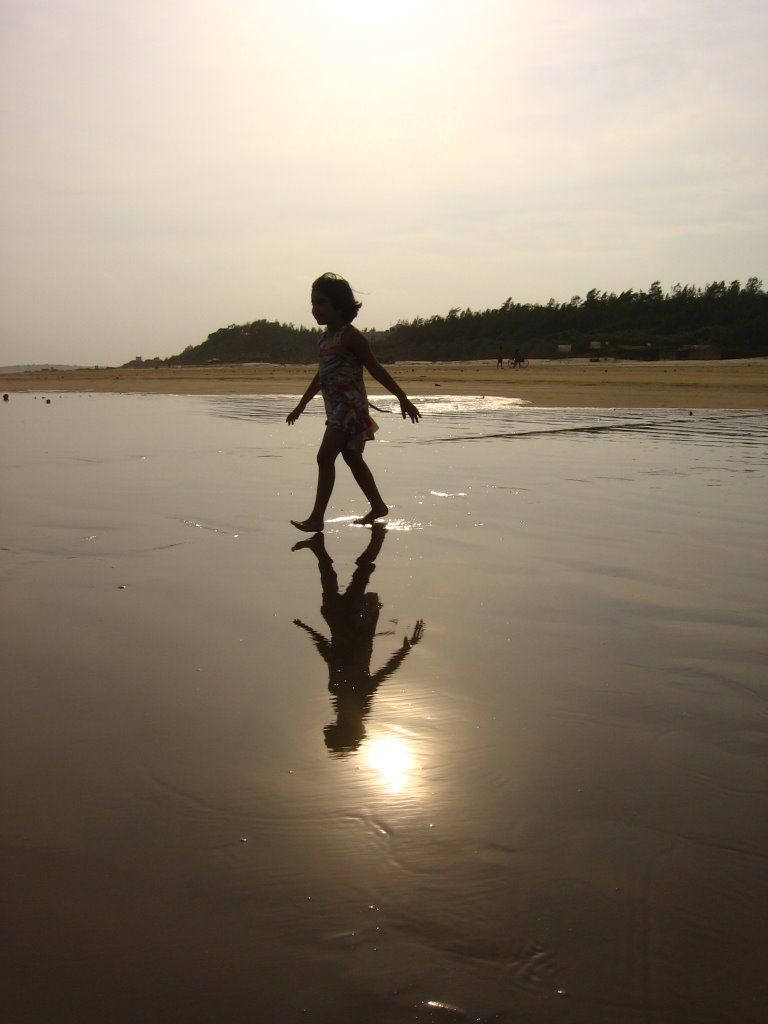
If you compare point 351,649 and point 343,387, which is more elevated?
point 343,387

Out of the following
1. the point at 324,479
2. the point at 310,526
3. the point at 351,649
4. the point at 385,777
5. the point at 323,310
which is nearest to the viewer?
the point at 385,777

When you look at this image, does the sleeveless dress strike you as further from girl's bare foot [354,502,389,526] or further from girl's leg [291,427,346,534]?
girl's bare foot [354,502,389,526]

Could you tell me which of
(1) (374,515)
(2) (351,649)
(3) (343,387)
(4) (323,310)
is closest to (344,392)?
(3) (343,387)

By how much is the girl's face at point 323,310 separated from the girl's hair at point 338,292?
21 mm

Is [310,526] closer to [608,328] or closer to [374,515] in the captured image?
[374,515]

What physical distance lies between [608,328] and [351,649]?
6446 cm

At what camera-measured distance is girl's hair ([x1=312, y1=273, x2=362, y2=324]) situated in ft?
19.4

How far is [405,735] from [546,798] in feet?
1.55

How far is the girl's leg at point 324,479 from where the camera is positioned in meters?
5.45

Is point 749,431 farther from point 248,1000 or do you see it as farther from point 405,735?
point 248,1000

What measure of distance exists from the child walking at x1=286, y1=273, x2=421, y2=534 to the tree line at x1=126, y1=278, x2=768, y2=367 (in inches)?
1814

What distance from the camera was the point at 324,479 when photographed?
18.7ft

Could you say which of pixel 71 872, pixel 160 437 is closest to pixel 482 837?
pixel 71 872

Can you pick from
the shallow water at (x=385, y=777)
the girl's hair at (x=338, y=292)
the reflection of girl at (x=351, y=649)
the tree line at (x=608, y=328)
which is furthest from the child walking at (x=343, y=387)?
the tree line at (x=608, y=328)
